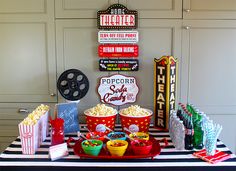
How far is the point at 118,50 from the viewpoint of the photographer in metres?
2.04

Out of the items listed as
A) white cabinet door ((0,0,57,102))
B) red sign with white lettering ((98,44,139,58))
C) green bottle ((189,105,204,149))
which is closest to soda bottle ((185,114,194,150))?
green bottle ((189,105,204,149))

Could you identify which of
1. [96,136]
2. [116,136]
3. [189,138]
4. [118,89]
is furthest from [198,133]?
[118,89]

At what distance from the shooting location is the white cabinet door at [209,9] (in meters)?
2.00

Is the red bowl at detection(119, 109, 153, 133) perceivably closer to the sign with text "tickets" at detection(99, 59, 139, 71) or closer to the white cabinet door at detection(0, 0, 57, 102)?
the sign with text "tickets" at detection(99, 59, 139, 71)

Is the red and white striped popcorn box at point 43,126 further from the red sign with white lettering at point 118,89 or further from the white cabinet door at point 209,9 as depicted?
the white cabinet door at point 209,9

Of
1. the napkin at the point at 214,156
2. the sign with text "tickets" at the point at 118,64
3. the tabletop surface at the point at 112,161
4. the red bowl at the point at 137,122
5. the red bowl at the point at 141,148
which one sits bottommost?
the tabletop surface at the point at 112,161

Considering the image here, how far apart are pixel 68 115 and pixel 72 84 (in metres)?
0.23

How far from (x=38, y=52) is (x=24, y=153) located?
808 millimetres

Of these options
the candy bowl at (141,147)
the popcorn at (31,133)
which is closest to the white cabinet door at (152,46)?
the candy bowl at (141,147)

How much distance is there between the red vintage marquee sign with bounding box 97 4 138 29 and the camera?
1.99 m

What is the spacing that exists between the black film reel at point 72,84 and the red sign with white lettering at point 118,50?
8.8 inches

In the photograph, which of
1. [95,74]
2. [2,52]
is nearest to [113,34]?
[95,74]

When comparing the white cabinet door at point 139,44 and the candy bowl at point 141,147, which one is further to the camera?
the white cabinet door at point 139,44

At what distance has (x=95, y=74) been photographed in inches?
82.2
